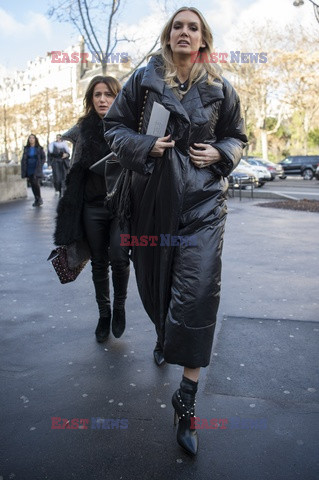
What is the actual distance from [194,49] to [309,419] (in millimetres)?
2092

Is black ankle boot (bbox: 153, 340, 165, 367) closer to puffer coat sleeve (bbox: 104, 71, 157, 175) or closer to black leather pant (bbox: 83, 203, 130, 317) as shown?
black leather pant (bbox: 83, 203, 130, 317)

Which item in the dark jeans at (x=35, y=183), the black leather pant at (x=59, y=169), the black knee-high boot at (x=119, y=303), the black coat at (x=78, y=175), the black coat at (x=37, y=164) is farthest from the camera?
the black leather pant at (x=59, y=169)

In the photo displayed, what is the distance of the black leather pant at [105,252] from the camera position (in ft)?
12.2

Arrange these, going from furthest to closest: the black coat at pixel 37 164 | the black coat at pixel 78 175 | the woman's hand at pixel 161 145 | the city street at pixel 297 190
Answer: the city street at pixel 297 190
the black coat at pixel 37 164
the black coat at pixel 78 175
the woman's hand at pixel 161 145

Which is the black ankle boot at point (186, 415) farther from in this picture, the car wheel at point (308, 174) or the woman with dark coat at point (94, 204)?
the car wheel at point (308, 174)

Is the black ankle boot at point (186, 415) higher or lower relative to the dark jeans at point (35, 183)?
lower

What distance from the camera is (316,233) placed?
927 centimetres

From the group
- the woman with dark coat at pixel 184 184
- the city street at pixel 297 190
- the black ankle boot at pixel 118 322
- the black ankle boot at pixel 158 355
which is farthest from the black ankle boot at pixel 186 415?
the city street at pixel 297 190

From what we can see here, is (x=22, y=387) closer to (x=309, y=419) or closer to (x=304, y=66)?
(x=309, y=419)

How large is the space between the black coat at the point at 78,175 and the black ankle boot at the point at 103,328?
69 cm

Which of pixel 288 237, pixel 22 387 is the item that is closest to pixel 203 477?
pixel 22 387

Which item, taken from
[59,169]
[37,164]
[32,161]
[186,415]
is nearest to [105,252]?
[186,415]

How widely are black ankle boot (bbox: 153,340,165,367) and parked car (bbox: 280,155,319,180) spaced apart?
33487 millimetres

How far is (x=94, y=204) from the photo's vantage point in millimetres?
3789
